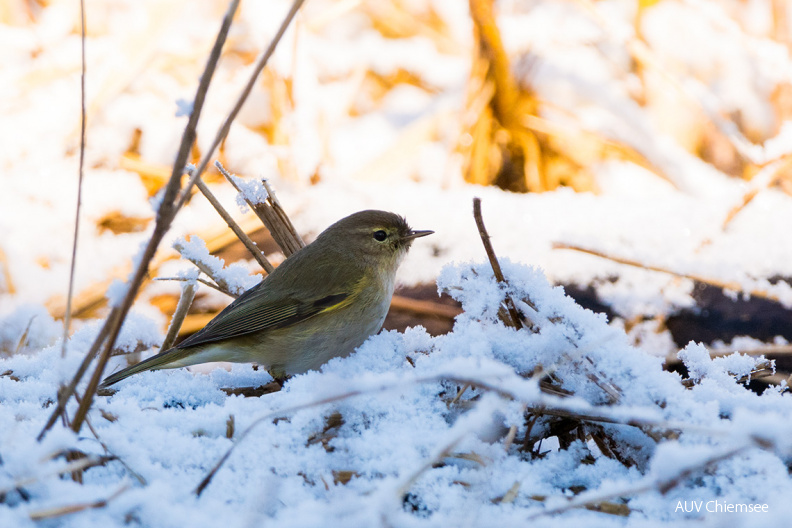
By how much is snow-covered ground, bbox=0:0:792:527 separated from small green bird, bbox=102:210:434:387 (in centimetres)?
11

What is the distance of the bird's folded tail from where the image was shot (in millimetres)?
1906

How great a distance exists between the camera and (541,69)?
212 inches

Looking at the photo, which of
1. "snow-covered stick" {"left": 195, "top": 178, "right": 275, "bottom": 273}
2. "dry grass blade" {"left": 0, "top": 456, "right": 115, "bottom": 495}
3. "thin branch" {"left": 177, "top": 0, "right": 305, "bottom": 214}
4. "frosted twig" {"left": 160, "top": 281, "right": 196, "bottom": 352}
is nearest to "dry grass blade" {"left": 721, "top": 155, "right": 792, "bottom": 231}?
→ "snow-covered stick" {"left": 195, "top": 178, "right": 275, "bottom": 273}

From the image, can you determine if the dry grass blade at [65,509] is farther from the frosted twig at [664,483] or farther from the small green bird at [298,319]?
the small green bird at [298,319]

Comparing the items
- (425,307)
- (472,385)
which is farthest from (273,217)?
(472,385)

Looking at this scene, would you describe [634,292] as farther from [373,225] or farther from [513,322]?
[513,322]

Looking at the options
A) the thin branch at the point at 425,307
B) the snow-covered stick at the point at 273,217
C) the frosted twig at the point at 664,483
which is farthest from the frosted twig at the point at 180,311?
the frosted twig at the point at 664,483

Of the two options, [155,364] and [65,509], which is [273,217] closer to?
[155,364]

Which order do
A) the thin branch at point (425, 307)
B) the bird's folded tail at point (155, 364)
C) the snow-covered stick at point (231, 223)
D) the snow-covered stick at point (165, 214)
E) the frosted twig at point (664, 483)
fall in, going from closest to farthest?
the frosted twig at point (664, 483)
the snow-covered stick at point (165, 214)
the bird's folded tail at point (155, 364)
the snow-covered stick at point (231, 223)
the thin branch at point (425, 307)

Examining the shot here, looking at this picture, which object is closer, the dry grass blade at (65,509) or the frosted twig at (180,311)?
the dry grass blade at (65,509)

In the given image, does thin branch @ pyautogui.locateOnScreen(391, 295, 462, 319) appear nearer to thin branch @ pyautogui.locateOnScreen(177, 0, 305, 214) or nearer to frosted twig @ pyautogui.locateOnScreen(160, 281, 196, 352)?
frosted twig @ pyautogui.locateOnScreen(160, 281, 196, 352)

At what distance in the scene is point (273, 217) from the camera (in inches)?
94.7

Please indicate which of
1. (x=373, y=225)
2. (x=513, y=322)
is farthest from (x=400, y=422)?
(x=373, y=225)

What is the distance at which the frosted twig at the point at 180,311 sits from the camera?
2.21 meters
